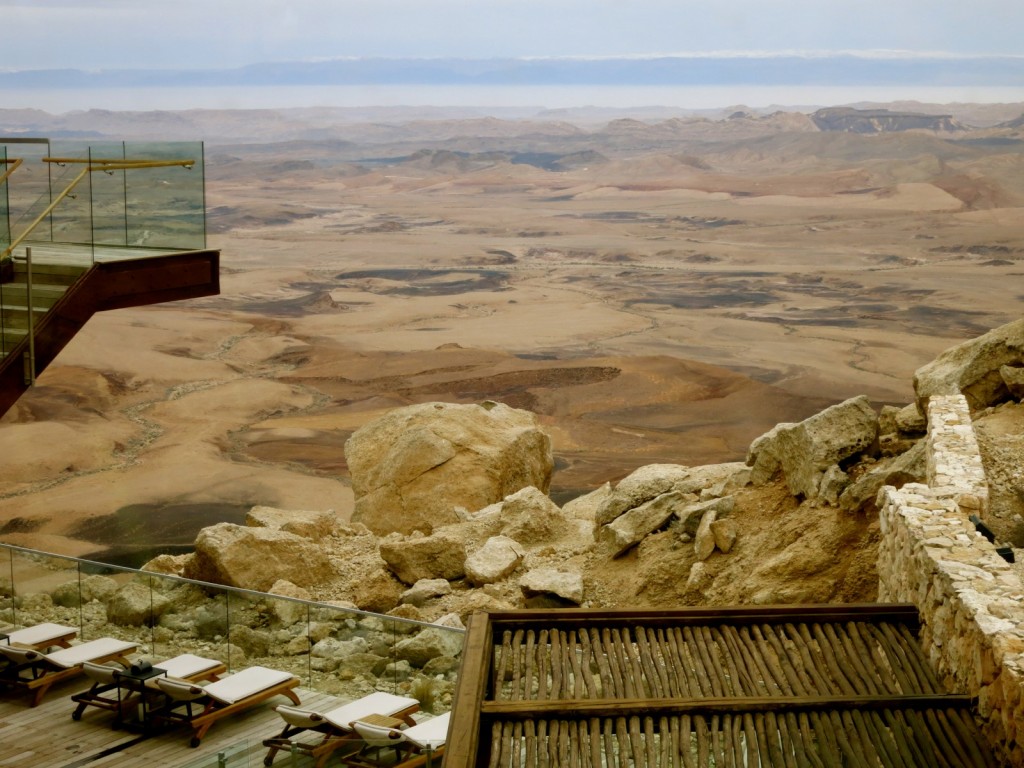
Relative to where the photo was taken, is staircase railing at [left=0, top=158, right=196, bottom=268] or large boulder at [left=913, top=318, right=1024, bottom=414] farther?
large boulder at [left=913, top=318, right=1024, bottom=414]

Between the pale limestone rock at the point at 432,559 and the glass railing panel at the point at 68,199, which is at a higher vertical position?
the glass railing panel at the point at 68,199

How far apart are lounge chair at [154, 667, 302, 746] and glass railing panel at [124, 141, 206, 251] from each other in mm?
4104

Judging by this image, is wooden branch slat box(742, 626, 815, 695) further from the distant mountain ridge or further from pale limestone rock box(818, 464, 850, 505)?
the distant mountain ridge

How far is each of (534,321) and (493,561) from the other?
39714mm

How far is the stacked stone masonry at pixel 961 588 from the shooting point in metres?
4.86

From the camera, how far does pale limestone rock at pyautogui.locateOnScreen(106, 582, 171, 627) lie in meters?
8.99

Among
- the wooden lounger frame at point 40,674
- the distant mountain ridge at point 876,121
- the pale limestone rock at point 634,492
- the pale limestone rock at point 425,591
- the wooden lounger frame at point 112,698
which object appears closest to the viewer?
the wooden lounger frame at point 112,698

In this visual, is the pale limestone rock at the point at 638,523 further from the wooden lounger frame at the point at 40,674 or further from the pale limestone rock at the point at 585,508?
the wooden lounger frame at the point at 40,674

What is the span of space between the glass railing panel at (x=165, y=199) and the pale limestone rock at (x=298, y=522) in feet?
12.4

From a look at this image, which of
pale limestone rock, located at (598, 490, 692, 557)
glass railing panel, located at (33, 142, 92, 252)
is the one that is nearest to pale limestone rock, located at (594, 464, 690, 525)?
pale limestone rock, located at (598, 490, 692, 557)

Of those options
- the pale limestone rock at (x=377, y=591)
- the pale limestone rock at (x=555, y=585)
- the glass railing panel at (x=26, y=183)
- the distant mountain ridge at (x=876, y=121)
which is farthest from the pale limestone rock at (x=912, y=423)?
the distant mountain ridge at (x=876, y=121)

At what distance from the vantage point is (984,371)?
439 inches

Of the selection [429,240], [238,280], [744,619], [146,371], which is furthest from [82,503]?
[429,240]

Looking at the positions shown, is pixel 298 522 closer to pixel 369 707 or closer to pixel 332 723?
pixel 369 707
